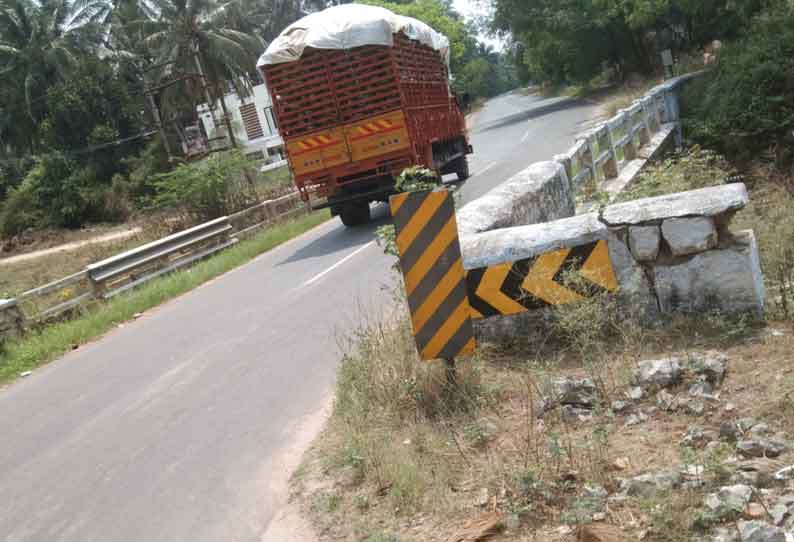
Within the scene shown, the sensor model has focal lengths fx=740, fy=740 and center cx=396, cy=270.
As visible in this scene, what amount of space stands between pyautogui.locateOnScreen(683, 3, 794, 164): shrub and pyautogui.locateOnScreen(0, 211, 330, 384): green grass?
30.2 feet

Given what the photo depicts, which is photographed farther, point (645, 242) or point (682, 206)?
point (645, 242)

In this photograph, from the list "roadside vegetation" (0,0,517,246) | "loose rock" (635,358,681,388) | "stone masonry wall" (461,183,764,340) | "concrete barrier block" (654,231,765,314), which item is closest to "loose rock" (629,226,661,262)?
"stone masonry wall" (461,183,764,340)

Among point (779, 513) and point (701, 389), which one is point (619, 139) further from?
point (779, 513)

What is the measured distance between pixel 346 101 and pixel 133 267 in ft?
16.8

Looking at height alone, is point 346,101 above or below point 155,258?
above

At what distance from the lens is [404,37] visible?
1505cm

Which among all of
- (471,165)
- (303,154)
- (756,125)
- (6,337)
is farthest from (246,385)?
(471,165)

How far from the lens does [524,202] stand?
7.01 meters

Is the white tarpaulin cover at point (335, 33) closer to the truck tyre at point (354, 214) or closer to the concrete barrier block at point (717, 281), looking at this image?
the truck tyre at point (354, 214)

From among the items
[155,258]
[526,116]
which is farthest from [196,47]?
[155,258]

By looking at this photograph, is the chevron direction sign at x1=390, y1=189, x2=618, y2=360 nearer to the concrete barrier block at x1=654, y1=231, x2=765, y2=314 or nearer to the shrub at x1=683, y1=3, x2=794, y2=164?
the concrete barrier block at x1=654, y1=231, x2=765, y2=314

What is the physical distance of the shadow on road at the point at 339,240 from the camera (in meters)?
13.3

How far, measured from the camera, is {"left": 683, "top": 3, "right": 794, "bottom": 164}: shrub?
13.6 meters

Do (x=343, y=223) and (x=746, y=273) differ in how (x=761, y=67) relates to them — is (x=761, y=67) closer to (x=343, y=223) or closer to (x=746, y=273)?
(x=343, y=223)
